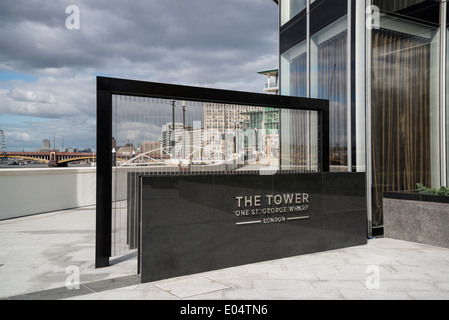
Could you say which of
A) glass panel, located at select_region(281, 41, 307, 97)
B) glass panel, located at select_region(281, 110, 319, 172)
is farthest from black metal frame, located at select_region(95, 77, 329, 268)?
glass panel, located at select_region(281, 41, 307, 97)

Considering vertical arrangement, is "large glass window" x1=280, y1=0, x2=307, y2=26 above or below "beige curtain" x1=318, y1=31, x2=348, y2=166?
above

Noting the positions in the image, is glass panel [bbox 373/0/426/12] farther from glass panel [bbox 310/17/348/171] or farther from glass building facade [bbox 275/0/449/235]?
glass panel [bbox 310/17/348/171]

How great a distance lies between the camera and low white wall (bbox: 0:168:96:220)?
11.8 metres

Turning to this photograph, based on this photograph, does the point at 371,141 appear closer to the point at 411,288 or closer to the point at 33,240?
the point at 411,288

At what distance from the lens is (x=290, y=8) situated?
12.5m

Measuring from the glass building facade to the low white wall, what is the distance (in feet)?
33.0

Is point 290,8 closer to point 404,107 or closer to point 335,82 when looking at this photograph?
point 335,82

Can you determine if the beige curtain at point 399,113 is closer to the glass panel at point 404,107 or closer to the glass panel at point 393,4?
the glass panel at point 404,107

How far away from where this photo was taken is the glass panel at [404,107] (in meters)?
9.06

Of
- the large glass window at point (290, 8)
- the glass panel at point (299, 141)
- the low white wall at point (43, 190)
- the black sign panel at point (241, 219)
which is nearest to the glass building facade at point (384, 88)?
the glass panel at point (299, 141)

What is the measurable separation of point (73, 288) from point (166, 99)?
3.34 metres

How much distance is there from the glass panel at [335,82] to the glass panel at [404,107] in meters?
0.72

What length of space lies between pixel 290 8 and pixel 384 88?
16.8 ft
